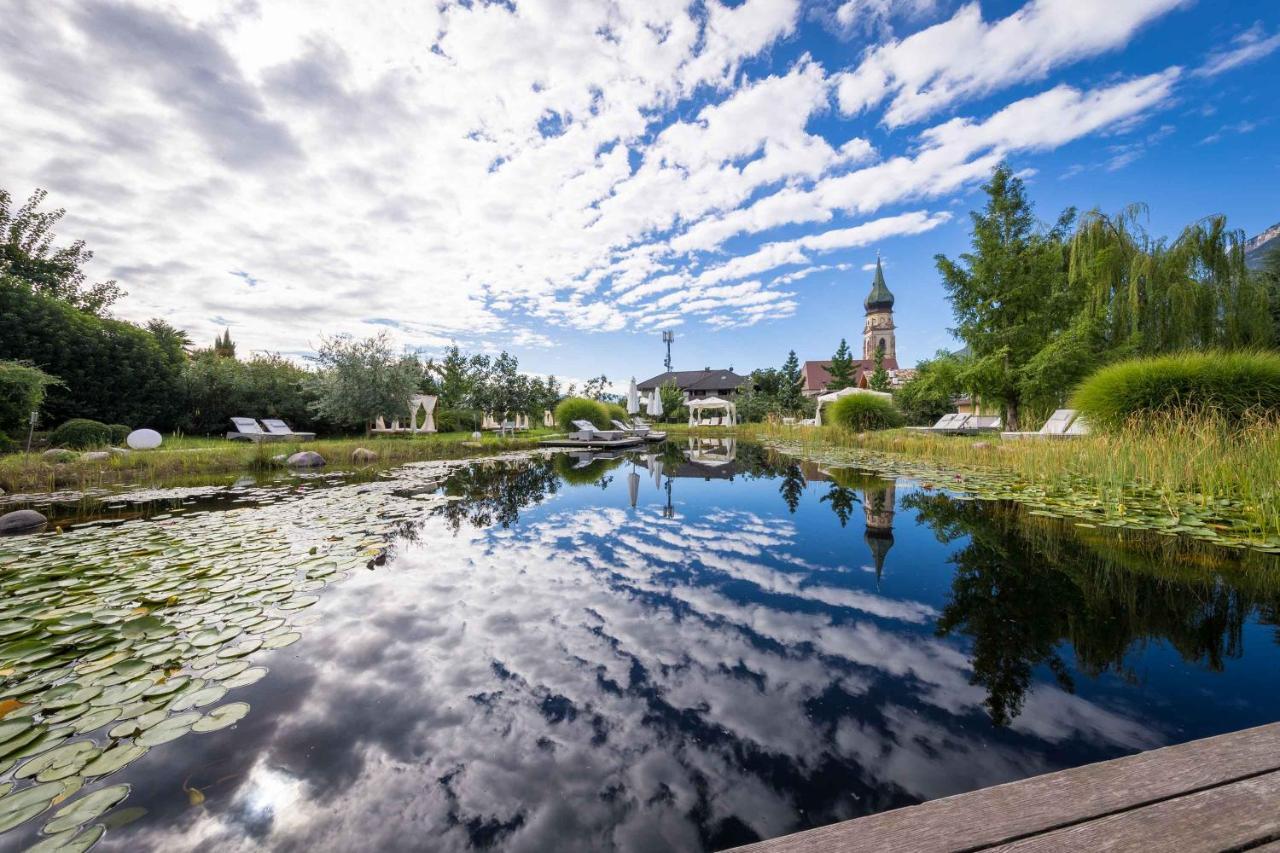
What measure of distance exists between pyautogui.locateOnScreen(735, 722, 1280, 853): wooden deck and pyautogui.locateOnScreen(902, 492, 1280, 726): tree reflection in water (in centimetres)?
65

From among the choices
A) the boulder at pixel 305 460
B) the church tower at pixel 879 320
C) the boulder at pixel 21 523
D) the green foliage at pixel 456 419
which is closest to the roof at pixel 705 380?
the church tower at pixel 879 320

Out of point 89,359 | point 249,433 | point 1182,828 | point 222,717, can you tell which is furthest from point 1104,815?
point 89,359

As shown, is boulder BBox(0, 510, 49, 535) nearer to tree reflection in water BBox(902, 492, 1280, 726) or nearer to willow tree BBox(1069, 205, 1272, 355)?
tree reflection in water BBox(902, 492, 1280, 726)

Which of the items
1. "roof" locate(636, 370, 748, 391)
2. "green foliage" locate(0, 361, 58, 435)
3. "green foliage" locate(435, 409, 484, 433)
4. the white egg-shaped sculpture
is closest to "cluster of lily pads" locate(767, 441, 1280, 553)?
"green foliage" locate(0, 361, 58, 435)

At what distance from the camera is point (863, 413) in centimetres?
Answer: 1562

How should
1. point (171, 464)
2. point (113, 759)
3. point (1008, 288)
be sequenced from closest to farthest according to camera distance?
point (113, 759) → point (171, 464) → point (1008, 288)

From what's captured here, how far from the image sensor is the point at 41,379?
370 inches

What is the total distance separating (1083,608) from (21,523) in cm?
911

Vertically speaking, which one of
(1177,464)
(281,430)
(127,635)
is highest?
(281,430)

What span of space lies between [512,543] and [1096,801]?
4019mm

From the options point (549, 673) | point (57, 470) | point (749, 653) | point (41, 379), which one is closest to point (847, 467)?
point (749, 653)

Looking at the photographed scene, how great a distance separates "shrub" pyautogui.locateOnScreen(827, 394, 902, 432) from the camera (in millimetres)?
15562

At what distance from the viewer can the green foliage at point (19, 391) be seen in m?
9.00

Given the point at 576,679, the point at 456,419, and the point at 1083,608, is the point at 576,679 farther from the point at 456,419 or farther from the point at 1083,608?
the point at 456,419
